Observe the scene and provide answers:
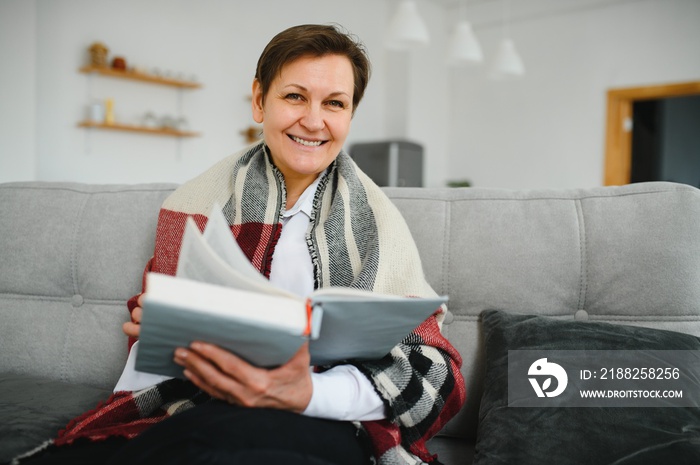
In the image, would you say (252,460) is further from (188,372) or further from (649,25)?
(649,25)

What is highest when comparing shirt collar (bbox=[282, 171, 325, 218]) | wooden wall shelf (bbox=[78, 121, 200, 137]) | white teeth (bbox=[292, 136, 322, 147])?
wooden wall shelf (bbox=[78, 121, 200, 137])

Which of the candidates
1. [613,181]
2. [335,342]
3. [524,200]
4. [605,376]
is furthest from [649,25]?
[335,342]

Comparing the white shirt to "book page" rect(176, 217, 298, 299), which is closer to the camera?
"book page" rect(176, 217, 298, 299)

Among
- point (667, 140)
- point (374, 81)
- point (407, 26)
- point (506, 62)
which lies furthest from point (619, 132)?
point (407, 26)

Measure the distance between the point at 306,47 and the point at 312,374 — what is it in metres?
0.65

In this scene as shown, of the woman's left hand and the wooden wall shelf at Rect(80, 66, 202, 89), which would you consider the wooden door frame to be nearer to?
the wooden wall shelf at Rect(80, 66, 202, 89)

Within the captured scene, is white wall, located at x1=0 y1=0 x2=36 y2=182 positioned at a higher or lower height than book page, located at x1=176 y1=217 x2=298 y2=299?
higher

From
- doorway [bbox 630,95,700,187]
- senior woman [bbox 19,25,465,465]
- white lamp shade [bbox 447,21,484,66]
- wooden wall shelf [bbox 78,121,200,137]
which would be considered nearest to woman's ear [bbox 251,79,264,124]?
senior woman [bbox 19,25,465,465]

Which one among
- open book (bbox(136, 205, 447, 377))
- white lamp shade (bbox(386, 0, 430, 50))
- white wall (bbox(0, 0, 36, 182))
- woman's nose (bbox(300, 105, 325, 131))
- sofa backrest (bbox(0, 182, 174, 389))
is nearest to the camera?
open book (bbox(136, 205, 447, 377))

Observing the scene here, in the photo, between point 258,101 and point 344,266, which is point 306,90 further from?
point 344,266

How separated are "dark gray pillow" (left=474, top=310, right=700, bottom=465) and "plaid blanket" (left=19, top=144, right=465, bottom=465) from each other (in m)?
0.11

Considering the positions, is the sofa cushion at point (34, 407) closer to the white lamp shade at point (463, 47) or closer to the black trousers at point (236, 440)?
the black trousers at point (236, 440)

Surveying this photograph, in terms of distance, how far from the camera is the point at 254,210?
4.07 feet

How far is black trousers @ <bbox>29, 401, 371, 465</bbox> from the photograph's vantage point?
77 centimetres
